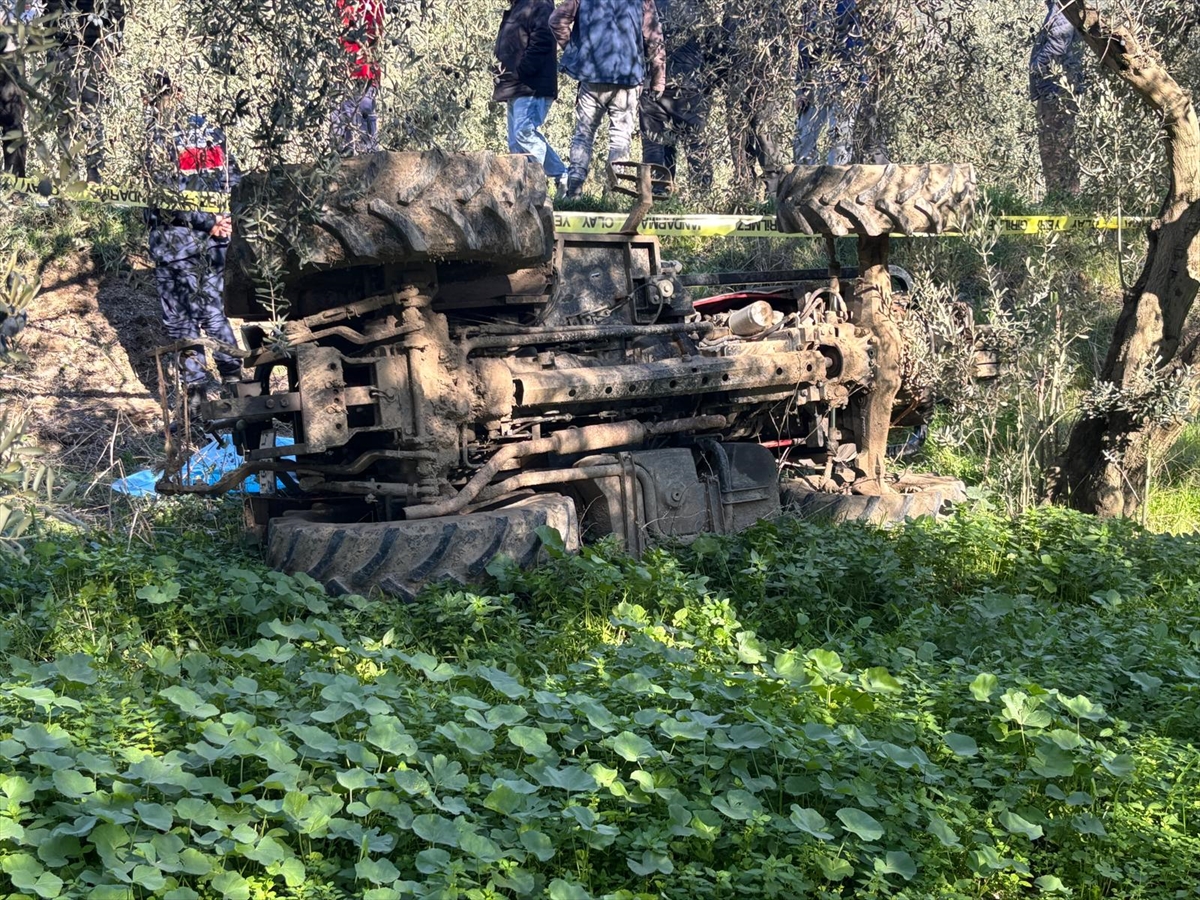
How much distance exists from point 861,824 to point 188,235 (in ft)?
23.7

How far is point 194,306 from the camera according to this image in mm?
10055

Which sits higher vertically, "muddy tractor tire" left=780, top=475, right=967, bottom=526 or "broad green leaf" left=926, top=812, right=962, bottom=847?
Result: "muddy tractor tire" left=780, top=475, right=967, bottom=526

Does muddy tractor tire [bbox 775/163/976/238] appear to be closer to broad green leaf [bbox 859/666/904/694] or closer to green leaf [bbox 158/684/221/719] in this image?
broad green leaf [bbox 859/666/904/694]

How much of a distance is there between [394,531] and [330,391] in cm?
68

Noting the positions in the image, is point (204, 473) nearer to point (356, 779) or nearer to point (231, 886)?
point (356, 779)

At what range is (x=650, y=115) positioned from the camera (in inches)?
550

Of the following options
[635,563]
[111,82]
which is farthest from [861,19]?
[635,563]

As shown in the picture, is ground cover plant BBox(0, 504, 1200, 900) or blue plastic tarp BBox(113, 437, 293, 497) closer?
ground cover plant BBox(0, 504, 1200, 900)

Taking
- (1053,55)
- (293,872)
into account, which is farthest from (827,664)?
(1053,55)

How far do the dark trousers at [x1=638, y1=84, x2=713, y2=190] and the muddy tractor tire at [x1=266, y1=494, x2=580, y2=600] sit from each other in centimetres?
818

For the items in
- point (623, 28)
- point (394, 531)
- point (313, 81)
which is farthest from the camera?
point (623, 28)

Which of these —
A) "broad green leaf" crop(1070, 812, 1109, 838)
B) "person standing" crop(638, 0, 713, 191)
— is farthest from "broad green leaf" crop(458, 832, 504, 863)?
"person standing" crop(638, 0, 713, 191)

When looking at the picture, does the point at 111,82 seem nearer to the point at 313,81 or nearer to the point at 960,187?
the point at 313,81

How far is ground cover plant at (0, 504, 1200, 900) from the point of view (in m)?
3.55
